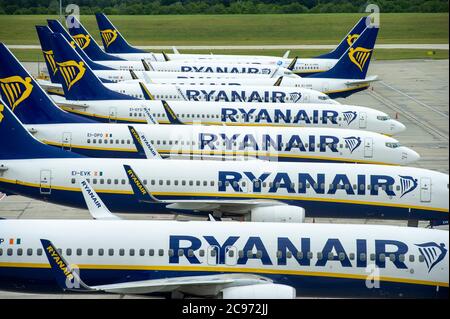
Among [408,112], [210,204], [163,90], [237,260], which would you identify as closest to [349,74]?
[408,112]

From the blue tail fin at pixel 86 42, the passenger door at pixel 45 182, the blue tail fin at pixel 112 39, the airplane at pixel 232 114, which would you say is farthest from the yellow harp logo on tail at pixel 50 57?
the blue tail fin at pixel 112 39

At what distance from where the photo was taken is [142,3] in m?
163

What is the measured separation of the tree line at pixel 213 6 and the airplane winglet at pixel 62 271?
89.6 metres

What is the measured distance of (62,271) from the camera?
2452cm

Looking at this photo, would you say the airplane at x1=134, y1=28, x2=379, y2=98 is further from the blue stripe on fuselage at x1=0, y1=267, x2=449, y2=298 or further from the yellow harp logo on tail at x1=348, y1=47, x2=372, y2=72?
the blue stripe on fuselage at x1=0, y1=267, x2=449, y2=298

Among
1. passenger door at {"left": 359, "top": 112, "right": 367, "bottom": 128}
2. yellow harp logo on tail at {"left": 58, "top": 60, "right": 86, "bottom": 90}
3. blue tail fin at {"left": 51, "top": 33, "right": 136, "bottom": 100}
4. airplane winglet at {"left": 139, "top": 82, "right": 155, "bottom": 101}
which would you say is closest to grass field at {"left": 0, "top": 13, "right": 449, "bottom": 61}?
airplane winglet at {"left": 139, "top": 82, "right": 155, "bottom": 101}

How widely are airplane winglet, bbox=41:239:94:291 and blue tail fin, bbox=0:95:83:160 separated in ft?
41.9

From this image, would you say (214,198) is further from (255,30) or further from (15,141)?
(255,30)

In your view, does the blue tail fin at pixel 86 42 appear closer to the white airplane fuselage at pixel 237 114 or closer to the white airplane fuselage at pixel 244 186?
the white airplane fuselage at pixel 237 114

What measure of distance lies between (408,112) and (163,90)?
3033 cm

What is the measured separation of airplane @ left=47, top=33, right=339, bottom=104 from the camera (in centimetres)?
5925

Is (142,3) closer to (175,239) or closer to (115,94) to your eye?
(115,94)

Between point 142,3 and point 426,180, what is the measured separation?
13126cm

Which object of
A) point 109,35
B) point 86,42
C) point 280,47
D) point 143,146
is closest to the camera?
→ point 143,146
